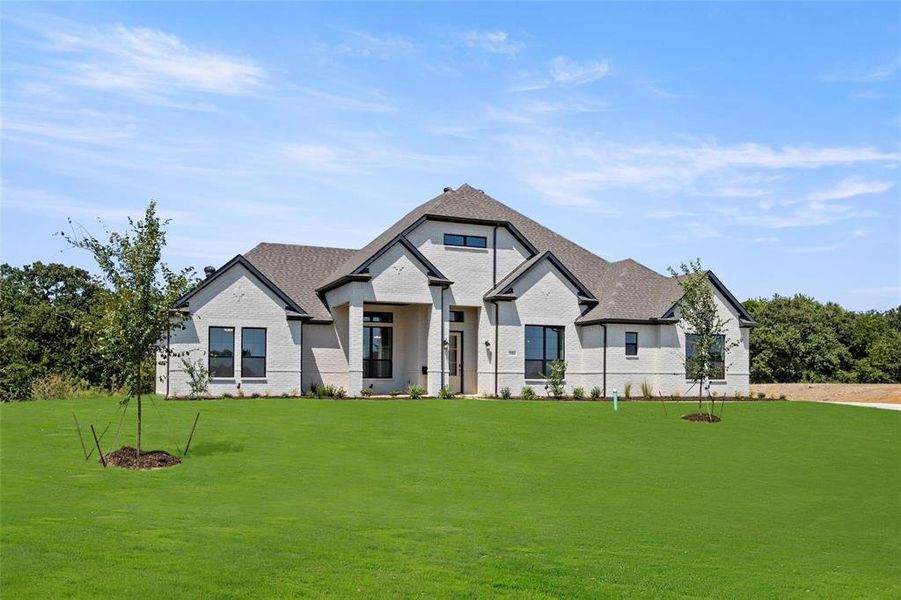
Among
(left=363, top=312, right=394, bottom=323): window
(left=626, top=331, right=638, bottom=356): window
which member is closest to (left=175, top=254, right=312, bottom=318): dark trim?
(left=363, top=312, right=394, bottom=323): window

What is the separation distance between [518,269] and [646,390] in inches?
328

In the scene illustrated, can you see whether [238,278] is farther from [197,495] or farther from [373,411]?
[197,495]

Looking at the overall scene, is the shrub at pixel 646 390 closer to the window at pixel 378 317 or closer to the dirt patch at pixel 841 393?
the dirt patch at pixel 841 393

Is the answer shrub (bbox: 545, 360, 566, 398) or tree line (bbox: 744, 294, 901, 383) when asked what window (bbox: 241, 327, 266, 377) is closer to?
shrub (bbox: 545, 360, 566, 398)

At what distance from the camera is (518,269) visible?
3978 centimetres

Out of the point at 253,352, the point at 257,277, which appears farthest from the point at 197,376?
the point at 257,277

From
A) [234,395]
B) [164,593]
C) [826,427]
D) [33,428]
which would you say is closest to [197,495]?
[164,593]

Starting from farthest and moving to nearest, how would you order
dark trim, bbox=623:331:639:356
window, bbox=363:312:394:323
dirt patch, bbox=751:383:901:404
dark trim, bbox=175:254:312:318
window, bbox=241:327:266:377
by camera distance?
dirt patch, bbox=751:383:901:404
dark trim, bbox=623:331:639:356
window, bbox=363:312:394:323
window, bbox=241:327:266:377
dark trim, bbox=175:254:312:318

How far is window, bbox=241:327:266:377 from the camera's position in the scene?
35562mm

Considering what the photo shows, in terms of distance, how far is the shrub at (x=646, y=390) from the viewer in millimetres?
38812

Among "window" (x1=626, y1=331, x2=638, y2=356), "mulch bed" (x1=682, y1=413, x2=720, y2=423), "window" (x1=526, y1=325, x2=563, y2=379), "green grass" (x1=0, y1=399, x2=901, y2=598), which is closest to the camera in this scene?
"green grass" (x1=0, y1=399, x2=901, y2=598)

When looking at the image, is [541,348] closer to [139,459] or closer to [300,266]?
[300,266]

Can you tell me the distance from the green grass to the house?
8.17 m

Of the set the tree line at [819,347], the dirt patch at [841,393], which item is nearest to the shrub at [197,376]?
the dirt patch at [841,393]
